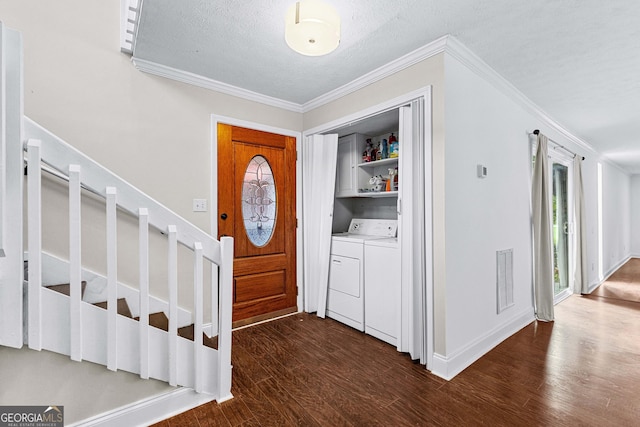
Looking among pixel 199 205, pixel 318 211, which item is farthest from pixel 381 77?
pixel 199 205

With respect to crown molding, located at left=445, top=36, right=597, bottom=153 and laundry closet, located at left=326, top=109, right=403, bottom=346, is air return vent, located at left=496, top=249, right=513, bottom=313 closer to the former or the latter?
laundry closet, located at left=326, top=109, right=403, bottom=346

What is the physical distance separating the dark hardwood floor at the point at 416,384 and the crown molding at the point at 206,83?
2349 millimetres

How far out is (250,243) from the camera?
301cm

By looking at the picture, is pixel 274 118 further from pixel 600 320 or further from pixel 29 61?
pixel 600 320

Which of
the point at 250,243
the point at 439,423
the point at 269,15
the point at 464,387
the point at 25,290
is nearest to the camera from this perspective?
the point at 25,290

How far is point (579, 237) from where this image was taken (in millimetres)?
4219

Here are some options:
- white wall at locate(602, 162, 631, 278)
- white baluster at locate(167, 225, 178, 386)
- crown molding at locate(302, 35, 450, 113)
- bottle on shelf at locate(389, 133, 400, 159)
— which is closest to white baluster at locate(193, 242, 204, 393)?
white baluster at locate(167, 225, 178, 386)

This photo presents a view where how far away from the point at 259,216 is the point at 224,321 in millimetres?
1428

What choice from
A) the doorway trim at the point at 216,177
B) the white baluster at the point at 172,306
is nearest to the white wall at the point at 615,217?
the doorway trim at the point at 216,177

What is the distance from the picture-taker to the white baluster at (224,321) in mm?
1798

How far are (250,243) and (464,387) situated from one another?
2.17 metres

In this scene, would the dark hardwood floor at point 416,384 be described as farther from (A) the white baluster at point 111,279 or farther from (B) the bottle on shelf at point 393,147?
(B) the bottle on shelf at point 393,147

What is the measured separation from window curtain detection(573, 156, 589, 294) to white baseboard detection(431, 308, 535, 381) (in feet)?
6.42

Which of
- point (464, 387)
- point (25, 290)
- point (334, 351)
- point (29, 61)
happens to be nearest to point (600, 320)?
point (464, 387)
